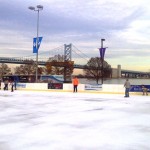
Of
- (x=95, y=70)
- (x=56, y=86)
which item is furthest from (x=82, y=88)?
(x=95, y=70)

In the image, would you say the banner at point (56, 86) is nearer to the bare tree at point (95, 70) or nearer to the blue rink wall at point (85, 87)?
the blue rink wall at point (85, 87)

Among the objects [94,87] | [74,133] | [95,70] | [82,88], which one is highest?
[95,70]

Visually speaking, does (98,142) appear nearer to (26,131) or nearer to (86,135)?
(86,135)

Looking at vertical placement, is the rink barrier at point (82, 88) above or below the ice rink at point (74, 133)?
above

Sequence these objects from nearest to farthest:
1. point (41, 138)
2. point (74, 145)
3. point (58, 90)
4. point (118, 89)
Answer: point (74, 145)
point (41, 138)
point (118, 89)
point (58, 90)

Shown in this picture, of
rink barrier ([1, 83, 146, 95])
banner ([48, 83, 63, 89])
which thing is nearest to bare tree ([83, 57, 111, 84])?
rink barrier ([1, 83, 146, 95])

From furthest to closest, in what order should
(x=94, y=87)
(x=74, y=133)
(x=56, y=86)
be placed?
1. (x=56, y=86)
2. (x=94, y=87)
3. (x=74, y=133)

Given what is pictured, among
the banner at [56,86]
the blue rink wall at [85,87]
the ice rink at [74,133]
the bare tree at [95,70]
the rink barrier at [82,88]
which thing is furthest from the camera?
the bare tree at [95,70]

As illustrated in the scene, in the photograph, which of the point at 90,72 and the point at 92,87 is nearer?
the point at 92,87

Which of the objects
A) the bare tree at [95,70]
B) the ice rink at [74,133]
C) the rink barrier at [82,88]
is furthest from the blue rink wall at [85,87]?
the bare tree at [95,70]

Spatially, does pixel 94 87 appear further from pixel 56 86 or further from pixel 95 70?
pixel 95 70

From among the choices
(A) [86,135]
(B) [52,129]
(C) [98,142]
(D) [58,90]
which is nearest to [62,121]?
(B) [52,129]

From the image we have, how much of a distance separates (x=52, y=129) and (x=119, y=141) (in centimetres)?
214

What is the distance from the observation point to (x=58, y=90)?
3016cm
